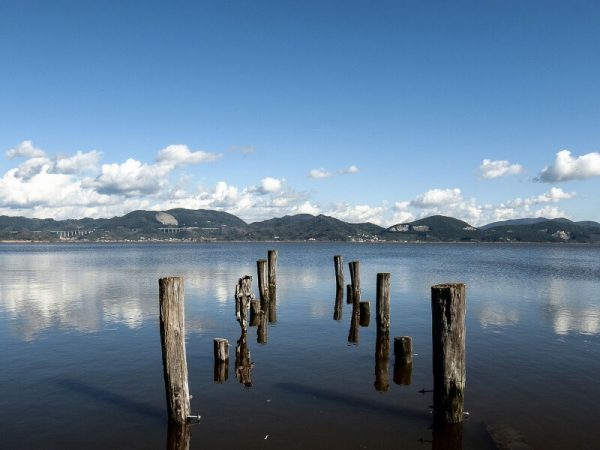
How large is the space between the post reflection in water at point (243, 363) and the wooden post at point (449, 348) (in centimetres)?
562

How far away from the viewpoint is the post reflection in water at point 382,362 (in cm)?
1362

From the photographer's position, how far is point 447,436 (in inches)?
405

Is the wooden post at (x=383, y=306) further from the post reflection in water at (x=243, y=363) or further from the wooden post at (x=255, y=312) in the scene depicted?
the wooden post at (x=255, y=312)

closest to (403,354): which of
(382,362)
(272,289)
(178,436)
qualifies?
(382,362)

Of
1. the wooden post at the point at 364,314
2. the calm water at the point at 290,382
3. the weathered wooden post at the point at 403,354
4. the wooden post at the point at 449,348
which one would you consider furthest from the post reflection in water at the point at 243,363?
the wooden post at the point at 364,314

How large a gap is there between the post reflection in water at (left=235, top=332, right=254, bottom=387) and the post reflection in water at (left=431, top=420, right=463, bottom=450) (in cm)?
550

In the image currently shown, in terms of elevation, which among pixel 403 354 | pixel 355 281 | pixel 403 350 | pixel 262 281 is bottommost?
pixel 403 354

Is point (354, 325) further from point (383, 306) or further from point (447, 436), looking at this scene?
point (447, 436)

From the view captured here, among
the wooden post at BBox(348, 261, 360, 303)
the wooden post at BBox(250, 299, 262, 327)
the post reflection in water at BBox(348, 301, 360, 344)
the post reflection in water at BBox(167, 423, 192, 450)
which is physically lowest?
the post reflection in water at BBox(348, 301, 360, 344)

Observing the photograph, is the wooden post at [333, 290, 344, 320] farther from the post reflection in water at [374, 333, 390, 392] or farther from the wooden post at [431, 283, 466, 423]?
the wooden post at [431, 283, 466, 423]

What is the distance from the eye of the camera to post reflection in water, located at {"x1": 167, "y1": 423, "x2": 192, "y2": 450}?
9.84 m

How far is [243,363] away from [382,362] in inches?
190

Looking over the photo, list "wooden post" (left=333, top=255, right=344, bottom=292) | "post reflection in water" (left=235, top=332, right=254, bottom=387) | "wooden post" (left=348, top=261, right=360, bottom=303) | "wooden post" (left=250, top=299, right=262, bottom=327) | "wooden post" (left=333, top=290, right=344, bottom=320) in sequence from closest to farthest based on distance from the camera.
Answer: "post reflection in water" (left=235, top=332, right=254, bottom=387)
"wooden post" (left=250, top=299, right=262, bottom=327)
"wooden post" (left=333, top=290, right=344, bottom=320)
"wooden post" (left=348, top=261, right=360, bottom=303)
"wooden post" (left=333, top=255, right=344, bottom=292)

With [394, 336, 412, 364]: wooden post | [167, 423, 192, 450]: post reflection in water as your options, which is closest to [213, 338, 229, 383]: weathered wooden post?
[167, 423, 192, 450]: post reflection in water
